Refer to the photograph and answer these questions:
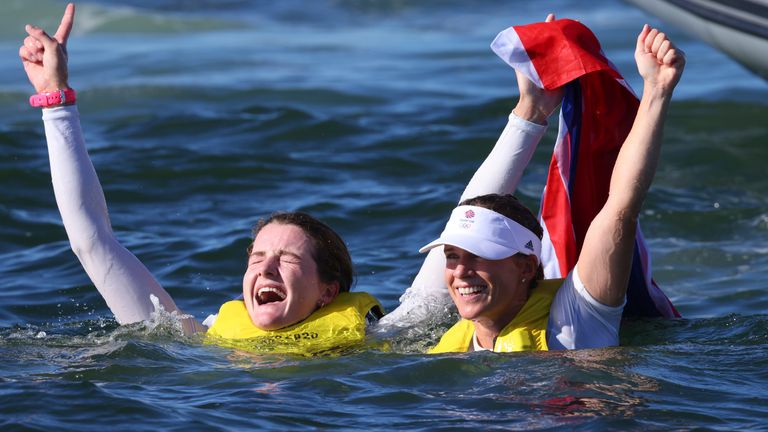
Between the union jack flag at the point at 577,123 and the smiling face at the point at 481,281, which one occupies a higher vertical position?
the union jack flag at the point at 577,123

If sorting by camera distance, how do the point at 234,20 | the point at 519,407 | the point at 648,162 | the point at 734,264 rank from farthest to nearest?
the point at 234,20, the point at 734,264, the point at 519,407, the point at 648,162

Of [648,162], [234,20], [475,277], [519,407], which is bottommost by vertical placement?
[519,407]

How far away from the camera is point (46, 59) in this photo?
196 inches

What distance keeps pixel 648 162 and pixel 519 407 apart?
96 cm

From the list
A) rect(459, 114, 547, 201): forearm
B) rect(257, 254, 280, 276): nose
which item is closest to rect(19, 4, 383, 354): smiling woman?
rect(257, 254, 280, 276): nose

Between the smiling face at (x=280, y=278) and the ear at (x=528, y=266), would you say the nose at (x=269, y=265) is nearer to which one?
the smiling face at (x=280, y=278)

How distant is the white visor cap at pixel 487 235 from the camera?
457 centimetres

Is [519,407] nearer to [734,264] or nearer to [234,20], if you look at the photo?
[734,264]

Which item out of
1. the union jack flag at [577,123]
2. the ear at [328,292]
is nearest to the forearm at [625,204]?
the union jack flag at [577,123]

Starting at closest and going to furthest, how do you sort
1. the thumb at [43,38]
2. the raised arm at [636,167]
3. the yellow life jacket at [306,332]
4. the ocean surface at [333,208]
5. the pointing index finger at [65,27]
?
the raised arm at [636,167]
the ocean surface at [333,208]
the thumb at [43,38]
the pointing index finger at [65,27]
the yellow life jacket at [306,332]

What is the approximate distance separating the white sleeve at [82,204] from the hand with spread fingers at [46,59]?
10 centimetres

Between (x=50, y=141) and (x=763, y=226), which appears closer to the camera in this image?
(x=50, y=141)

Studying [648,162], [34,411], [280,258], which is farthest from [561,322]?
[34,411]

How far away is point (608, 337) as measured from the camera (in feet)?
15.6
